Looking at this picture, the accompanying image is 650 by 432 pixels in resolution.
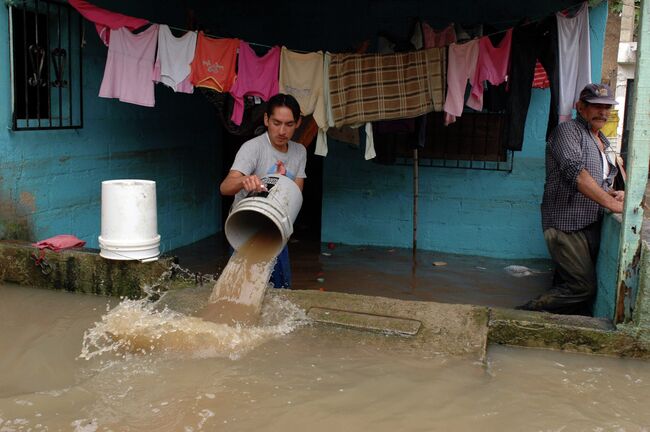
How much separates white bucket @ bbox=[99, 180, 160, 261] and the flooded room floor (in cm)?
225

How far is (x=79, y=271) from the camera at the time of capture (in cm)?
514

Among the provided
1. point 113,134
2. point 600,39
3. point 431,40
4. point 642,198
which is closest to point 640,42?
point 642,198

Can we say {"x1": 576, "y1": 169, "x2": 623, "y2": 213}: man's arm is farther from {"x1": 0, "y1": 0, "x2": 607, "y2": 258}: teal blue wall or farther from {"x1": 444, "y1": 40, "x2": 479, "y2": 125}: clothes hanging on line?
{"x1": 0, "y1": 0, "x2": 607, "y2": 258}: teal blue wall

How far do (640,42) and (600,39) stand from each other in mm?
4034

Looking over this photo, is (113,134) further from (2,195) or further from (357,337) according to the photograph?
(357,337)

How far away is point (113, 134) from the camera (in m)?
7.18

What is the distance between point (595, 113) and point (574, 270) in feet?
4.12

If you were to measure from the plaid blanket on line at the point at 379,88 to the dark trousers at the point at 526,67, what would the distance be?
701 millimetres

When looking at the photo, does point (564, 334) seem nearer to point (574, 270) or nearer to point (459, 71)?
point (574, 270)

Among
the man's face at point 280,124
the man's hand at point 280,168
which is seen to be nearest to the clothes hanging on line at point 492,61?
the man's face at point 280,124

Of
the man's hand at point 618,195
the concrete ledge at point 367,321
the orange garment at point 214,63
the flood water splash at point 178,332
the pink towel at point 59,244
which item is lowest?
the flood water splash at point 178,332

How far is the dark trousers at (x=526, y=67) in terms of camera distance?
19.5ft

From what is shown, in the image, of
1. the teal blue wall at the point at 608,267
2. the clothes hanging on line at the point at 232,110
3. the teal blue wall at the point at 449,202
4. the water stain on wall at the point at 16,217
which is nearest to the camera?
the teal blue wall at the point at 608,267

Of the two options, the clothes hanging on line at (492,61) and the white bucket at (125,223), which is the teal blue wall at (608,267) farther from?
the white bucket at (125,223)
